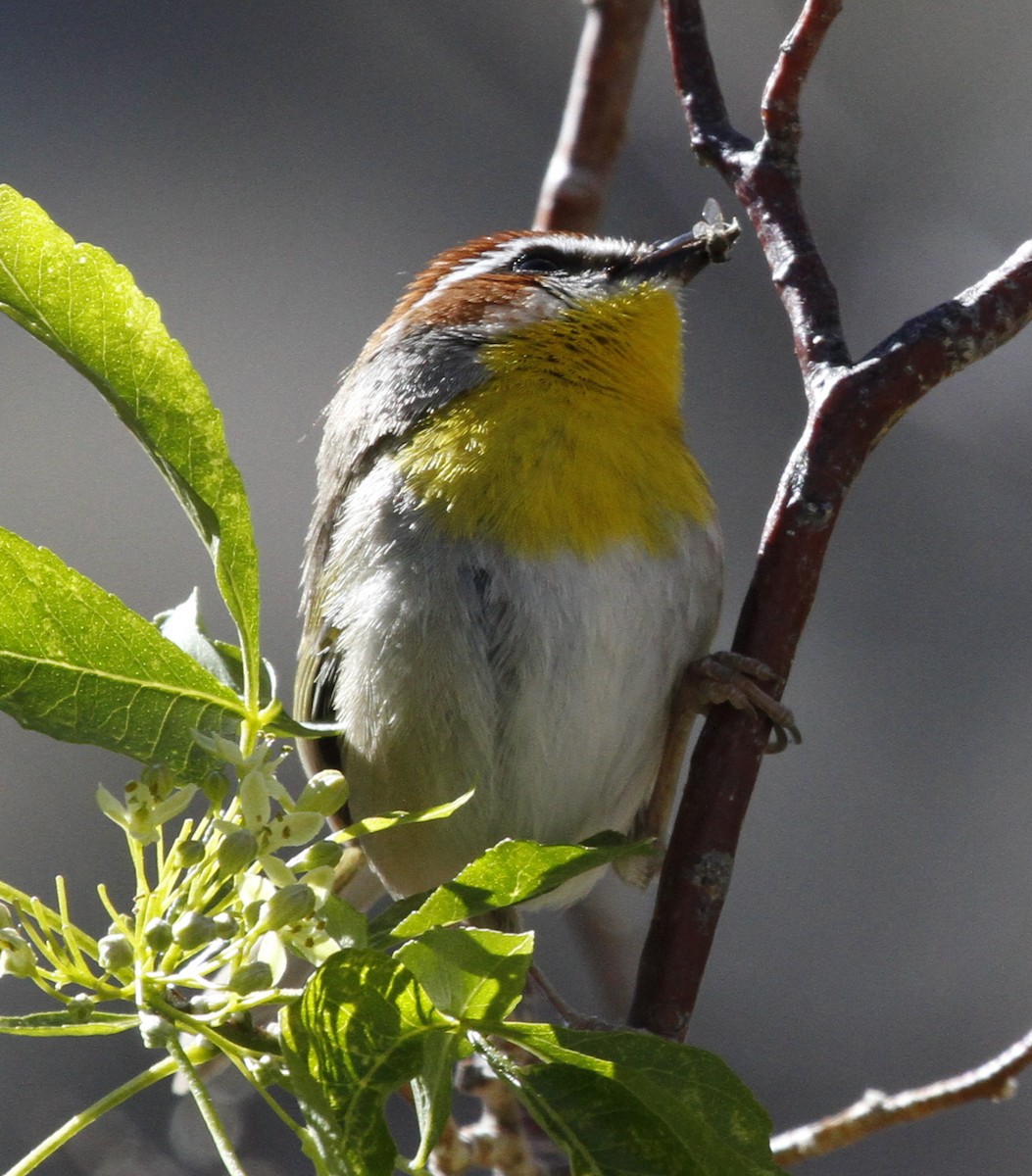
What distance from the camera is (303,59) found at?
579 centimetres

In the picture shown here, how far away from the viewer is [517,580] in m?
2.41

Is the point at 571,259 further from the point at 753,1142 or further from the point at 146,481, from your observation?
the point at 146,481

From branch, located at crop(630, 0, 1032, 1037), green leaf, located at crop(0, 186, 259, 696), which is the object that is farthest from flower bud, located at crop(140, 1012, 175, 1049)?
branch, located at crop(630, 0, 1032, 1037)

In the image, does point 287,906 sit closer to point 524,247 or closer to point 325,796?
point 325,796

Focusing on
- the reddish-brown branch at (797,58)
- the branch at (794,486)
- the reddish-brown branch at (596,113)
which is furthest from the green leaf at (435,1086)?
the reddish-brown branch at (596,113)

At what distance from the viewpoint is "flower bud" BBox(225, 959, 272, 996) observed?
1.19 meters

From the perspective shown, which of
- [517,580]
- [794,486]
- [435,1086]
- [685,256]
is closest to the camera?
[435,1086]

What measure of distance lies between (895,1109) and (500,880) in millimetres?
1264

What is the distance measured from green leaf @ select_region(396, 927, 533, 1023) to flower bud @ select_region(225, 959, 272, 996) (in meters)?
0.14

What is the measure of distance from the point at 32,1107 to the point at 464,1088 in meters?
2.57

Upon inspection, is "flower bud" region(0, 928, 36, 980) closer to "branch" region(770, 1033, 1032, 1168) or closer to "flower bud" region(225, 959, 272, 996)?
"flower bud" region(225, 959, 272, 996)

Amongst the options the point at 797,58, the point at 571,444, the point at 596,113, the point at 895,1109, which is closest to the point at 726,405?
the point at 596,113

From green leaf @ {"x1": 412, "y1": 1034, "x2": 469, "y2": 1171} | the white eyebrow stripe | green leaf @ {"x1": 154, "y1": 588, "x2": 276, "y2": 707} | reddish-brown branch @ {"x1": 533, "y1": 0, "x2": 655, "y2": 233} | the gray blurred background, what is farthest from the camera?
the gray blurred background

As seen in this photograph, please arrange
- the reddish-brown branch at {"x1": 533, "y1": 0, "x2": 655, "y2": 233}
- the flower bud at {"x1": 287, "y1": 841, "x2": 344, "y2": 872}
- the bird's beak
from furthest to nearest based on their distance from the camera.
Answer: the reddish-brown branch at {"x1": 533, "y1": 0, "x2": 655, "y2": 233}, the bird's beak, the flower bud at {"x1": 287, "y1": 841, "x2": 344, "y2": 872}
